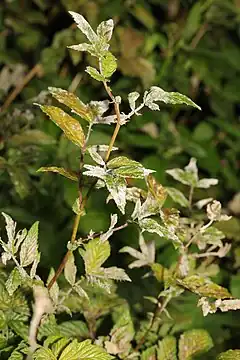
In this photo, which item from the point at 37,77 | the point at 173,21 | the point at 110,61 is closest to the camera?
the point at 110,61

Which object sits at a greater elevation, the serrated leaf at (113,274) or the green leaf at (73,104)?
the green leaf at (73,104)

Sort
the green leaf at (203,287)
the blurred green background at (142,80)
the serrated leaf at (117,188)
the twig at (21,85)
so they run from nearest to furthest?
the serrated leaf at (117,188) < the green leaf at (203,287) < the blurred green background at (142,80) < the twig at (21,85)

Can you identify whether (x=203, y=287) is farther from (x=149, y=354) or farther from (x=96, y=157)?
(x=96, y=157)

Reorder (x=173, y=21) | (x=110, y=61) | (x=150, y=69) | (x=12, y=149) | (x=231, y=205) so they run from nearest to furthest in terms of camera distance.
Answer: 1. (x=110, y=61)
2. (x=12, y=149)
3. (x=231, y=205)
4. (x=150, y=69)
5. (x=173, y=21)

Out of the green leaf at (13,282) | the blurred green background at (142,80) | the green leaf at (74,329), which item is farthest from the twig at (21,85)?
the green leaf at (13,282)

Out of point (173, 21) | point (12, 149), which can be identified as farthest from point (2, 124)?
point (173, 21)

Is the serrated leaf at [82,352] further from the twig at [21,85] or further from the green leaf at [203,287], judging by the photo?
the twig at [21,85]

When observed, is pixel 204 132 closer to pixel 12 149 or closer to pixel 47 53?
pixel 47 53
